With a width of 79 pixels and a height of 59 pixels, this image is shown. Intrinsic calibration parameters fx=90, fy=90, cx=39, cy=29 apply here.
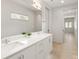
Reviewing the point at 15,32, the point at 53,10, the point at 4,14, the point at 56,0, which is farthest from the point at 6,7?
the point at 53,10

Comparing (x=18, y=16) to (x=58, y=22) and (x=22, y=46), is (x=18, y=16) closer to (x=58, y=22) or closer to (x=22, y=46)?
(x=22, y=46)

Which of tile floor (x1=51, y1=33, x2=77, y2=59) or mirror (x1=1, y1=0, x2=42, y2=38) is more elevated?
mirror (x1=1, y1=0, x2=42, y2=38)

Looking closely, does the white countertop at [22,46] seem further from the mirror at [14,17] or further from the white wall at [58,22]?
the white wall at [58,22]

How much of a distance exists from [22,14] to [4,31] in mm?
718

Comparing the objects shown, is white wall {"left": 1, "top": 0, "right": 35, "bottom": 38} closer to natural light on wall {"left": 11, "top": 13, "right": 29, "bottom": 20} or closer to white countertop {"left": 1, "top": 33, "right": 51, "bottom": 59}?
natural light on wall {"left": 11, "top": 13, "right": 29, "bottom": 20}

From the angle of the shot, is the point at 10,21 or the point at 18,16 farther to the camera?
the point at 18,16

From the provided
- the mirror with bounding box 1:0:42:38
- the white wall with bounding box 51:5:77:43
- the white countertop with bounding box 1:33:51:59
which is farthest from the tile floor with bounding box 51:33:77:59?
the mirror with bounding box 1:0:42:38

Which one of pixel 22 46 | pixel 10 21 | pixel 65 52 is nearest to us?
pixel 22 46

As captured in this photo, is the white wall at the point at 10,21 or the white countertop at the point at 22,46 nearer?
the white countertop at the point at 22,46

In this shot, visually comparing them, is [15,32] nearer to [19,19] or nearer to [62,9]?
[19,19]

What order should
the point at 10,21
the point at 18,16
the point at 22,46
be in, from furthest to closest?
the point at 18,16 < the point at 10,21 < the point at 22,46

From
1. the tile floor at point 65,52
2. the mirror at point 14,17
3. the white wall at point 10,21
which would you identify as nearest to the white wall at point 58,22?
the tile floor at point 65,52

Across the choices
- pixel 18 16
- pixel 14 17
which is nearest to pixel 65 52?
pixel 18 16

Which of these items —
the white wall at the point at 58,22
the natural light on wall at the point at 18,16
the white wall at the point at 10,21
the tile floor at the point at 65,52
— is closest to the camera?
the white wall at the point at 10,21
